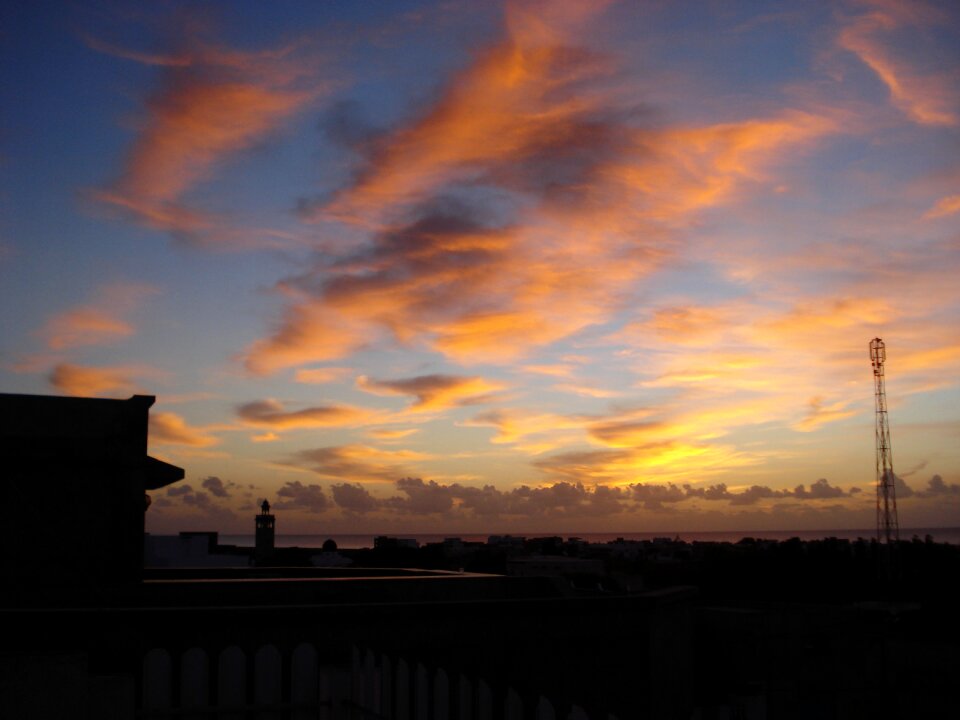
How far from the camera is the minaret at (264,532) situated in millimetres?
39875

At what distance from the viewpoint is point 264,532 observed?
1571 inches

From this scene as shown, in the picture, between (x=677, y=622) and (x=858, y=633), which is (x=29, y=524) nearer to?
(x=677, y=622)

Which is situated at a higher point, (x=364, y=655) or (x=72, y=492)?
(x=72, y=492)

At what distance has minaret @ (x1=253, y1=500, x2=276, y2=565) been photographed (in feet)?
131

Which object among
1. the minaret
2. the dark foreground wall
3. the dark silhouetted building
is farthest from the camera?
the minaret

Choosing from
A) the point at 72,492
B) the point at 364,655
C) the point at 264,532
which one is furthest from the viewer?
the point at 264,532

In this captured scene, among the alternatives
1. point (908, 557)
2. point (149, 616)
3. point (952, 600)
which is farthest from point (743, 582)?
point (149, 616)

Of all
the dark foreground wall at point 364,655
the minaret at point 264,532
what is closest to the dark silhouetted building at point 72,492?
the dark foreground wall at point 364,655

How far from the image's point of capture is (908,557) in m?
106

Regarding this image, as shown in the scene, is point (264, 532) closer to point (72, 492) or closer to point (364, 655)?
point (72, 492)

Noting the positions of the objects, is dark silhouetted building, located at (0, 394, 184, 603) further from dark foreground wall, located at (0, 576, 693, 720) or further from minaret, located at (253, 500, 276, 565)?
minaret, located at (253, 500, 276, 565)

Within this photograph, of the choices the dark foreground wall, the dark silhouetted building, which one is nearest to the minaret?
the dark silhouetted building

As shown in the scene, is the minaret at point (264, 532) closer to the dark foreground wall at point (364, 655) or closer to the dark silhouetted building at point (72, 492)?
the dark silhouetted building at point (72, 492)

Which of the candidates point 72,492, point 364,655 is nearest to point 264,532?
point 72,492
